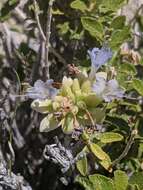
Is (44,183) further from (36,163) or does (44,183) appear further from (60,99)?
(60,99)

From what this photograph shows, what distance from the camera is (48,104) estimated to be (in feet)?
5.11

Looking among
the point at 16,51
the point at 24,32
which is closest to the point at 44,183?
the point at 16,51

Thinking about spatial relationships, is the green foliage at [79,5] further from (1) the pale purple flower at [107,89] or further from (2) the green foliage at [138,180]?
(2) the green foliage at [138,180]

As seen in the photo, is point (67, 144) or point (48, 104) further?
point (67, 144)

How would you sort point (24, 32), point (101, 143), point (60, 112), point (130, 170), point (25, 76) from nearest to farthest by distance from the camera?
point (60, 112)
point (101, 143)
point (130, 170)
point (25, 76)
point (24, 32)

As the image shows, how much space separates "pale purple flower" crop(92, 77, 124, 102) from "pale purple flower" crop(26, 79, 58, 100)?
4.2 inches

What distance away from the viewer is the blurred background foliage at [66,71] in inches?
69.2

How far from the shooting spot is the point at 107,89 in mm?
1522

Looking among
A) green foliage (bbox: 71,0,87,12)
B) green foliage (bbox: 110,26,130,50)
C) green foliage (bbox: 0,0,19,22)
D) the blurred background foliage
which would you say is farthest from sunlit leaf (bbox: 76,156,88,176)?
green foliage (bbox: 0,0,19,22)

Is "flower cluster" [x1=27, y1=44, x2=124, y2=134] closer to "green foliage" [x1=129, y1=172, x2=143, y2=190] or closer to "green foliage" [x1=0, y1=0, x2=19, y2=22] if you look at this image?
"green foliage" [x1=129, y1=172, x2=143, y2=190]

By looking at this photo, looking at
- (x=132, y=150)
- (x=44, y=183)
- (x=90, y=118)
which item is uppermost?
(x=90, y=118)

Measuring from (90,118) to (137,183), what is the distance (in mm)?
224

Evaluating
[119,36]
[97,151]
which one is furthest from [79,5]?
[97,151]

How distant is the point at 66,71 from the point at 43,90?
1.75 ft
